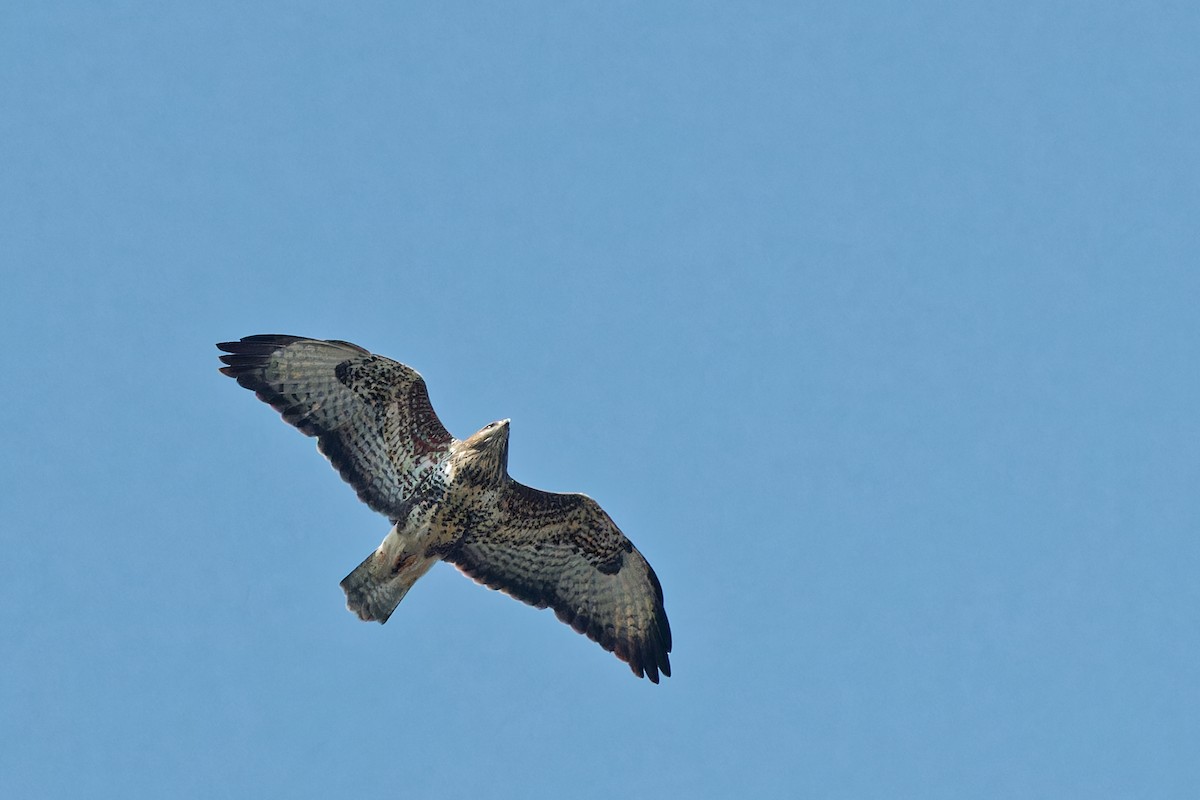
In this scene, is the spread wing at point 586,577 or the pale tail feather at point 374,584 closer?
the pale tail feather at point 374,584

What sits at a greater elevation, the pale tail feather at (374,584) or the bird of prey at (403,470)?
the bird of prey at (403,470)

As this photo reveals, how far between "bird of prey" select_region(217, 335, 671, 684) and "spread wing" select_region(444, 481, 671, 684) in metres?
0.03

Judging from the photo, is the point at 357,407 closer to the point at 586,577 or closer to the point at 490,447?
the point at 490,447

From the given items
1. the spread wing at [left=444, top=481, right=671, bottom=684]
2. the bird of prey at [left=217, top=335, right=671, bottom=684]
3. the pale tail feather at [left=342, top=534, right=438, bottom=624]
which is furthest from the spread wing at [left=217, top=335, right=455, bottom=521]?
the spread wing at [left=444, top=481, right=671, bottom=684]

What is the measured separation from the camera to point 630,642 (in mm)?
20656

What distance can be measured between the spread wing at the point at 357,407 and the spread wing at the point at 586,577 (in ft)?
3.64

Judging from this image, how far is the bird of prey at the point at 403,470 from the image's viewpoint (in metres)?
19.7

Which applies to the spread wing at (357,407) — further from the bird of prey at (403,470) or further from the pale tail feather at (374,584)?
the pale tail feather at (374,584)

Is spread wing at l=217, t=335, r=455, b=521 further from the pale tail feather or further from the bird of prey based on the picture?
the pale tail feather

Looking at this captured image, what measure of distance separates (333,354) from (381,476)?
144 centimetres

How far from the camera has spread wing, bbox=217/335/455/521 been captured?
779 inches

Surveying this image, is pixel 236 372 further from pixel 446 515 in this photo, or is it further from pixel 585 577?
pixel 585 577

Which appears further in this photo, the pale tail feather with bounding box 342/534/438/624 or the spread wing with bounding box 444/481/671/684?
the spread wing with bounding box 444/481/671/684

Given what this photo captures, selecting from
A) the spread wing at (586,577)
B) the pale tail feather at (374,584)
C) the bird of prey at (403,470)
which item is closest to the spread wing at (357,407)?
the bird of prey at (403,470)
